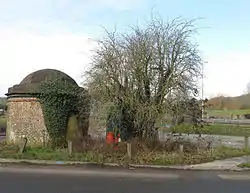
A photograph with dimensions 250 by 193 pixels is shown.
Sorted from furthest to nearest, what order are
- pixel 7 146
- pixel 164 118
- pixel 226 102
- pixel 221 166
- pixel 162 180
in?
pixel 226 102, pixel 7 146, pixel 164 118, pixel 221 166, pixel 162 180

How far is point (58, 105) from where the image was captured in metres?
20.2

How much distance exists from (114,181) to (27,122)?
1075cm

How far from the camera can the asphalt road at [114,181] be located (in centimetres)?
980

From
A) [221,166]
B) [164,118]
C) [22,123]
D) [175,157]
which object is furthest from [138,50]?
[22,123]

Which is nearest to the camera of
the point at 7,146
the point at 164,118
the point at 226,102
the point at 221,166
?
the point at 221,166

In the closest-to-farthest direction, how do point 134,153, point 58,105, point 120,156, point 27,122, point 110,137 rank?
point 120,156
point 134,153
point 110,137
point 58,105
point 27,122

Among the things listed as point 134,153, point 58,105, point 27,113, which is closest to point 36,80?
point 27,113

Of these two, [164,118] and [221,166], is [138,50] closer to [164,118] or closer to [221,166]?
[164,118]

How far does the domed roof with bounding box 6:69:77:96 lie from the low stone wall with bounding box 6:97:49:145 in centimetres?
48

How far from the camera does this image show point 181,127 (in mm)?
18078

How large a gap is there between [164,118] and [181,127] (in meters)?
1.27

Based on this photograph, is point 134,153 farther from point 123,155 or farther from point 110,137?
point 110,137

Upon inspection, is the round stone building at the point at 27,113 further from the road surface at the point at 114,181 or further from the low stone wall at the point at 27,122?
the road surface at the point at 114,181

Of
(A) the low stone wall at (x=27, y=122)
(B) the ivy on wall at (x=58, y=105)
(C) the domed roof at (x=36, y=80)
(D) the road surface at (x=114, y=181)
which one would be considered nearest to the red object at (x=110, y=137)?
(B) the ivy on wall at (x=58, y=105)
